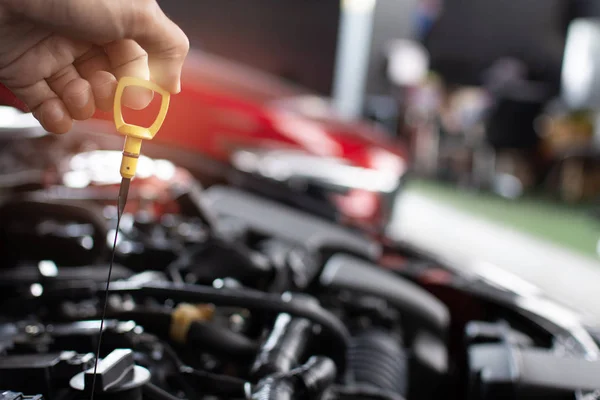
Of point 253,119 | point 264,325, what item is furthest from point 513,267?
point 264,325

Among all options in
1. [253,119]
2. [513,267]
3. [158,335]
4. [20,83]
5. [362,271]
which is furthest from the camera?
[513,267]

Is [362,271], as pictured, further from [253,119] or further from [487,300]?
[253,119]

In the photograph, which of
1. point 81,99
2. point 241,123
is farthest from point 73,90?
point 241,123

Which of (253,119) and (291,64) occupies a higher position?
(291,64)

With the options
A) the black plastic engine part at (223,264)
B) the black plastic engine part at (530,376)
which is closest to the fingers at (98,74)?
the black plastic engine part at (223,264)

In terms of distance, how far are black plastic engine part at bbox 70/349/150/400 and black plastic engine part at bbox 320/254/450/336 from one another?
0.65 metres

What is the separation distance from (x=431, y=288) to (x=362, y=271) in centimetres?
A: 24

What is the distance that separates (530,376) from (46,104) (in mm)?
820

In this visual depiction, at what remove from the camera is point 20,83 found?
71cm

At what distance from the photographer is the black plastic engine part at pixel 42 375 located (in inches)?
31.5

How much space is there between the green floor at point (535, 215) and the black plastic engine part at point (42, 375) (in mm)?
5141

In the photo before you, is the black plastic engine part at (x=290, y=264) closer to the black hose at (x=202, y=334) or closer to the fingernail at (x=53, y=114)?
the black hose at (x=202, y=334)

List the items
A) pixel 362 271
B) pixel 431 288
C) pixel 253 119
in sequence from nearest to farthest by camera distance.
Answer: pixel 362 271
pixel 431 288
pixel 253 119

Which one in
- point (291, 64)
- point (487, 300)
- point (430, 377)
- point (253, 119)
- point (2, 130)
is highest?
point (291, 64)
